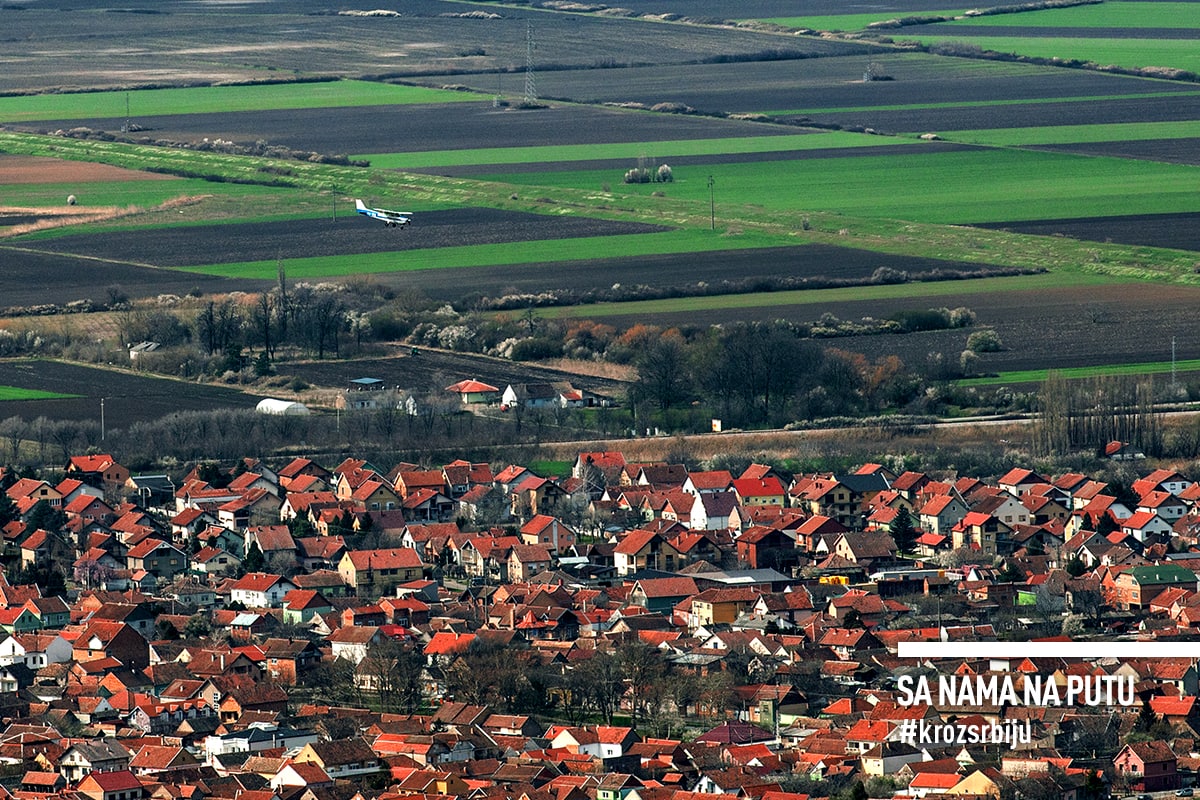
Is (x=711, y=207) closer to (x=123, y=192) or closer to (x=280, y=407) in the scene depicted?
(x=123, y=192)

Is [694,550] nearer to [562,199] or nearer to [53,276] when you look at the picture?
[53,276]

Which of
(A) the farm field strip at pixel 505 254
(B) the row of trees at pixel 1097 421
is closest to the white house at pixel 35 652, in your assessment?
(B) the row of trees at pixel 1097 421

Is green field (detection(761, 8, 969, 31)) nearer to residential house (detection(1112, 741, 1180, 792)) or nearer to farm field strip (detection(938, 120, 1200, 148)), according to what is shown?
farm field strip (detection(938, 120, 1200, 148))

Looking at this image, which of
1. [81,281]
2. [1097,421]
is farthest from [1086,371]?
[81,281]

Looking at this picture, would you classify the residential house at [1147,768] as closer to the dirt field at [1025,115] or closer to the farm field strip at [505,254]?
the farm field strip at [505,254]

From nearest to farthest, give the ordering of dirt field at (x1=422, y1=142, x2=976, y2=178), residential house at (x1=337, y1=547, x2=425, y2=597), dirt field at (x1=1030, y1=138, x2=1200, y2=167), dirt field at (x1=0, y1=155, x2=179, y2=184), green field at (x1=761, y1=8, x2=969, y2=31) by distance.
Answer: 1. residential house at (x1=337, y1=547, x2=425, y2=597)
2. dirt field at (x1=1030, y1=138, x2=1200, y2=167)
3. dirt field at (x1=0, y1=155, x2=179, y2=184)
4. dirt field at (x1=422, y1=142, x2=976, y2=178)
5. green field at (x1=761, y1=8, x2=969, y2=31)

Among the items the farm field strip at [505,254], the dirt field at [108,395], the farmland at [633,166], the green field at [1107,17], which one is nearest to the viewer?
the dirt field at [108,395]

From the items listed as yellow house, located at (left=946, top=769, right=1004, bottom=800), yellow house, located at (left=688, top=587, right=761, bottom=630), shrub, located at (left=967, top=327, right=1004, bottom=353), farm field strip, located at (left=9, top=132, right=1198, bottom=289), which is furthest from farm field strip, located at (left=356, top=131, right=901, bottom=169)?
yellow house, located at (left=946, top=769, right=1004, bottom=800)
